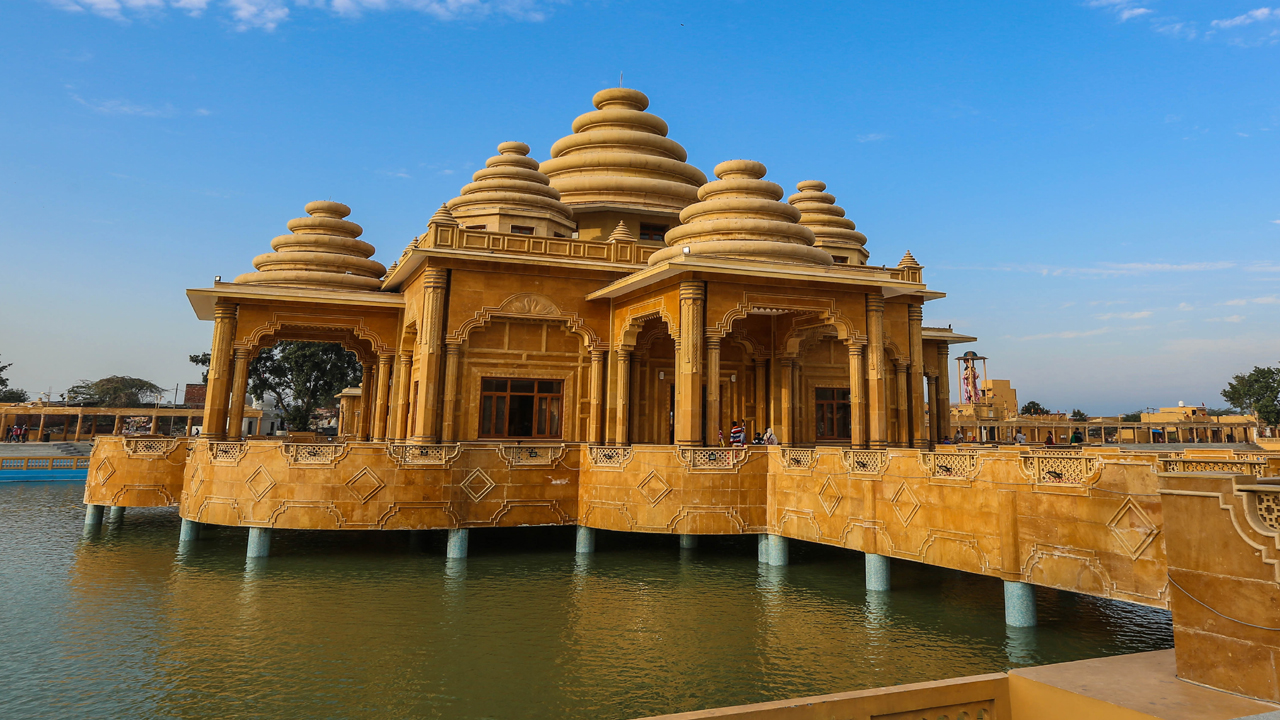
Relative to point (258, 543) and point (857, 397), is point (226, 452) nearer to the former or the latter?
point (258, 543)

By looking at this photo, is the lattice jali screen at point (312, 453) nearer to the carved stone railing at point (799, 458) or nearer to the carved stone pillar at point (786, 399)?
the carved stone railing at point (799, 458)

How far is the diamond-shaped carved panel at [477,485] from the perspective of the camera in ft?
52.3

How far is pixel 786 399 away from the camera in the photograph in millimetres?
21797

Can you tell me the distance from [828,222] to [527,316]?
1216 centimetres

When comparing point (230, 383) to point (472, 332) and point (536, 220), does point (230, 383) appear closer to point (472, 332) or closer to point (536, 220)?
point (472, 332)

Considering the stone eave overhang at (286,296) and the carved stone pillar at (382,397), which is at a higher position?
the stone eave overhang at (286,296)

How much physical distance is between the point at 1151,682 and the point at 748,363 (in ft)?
56.5

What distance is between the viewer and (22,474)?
32.9 meters

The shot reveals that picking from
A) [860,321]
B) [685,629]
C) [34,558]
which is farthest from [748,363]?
[34,558]

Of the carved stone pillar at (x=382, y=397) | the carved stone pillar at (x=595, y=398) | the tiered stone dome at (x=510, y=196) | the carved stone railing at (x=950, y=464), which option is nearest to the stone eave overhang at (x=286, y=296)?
the carved stone pillar at (x=382, y=397)

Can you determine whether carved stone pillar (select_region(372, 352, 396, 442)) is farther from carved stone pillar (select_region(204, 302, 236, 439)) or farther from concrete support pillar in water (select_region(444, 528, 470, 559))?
concrete support pillar in water (select_region(444, 528, 470, 559))

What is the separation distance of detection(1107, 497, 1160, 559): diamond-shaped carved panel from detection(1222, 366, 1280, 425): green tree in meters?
75.0

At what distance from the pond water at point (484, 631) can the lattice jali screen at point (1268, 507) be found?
15.1ft

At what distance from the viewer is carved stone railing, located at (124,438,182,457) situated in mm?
18594
